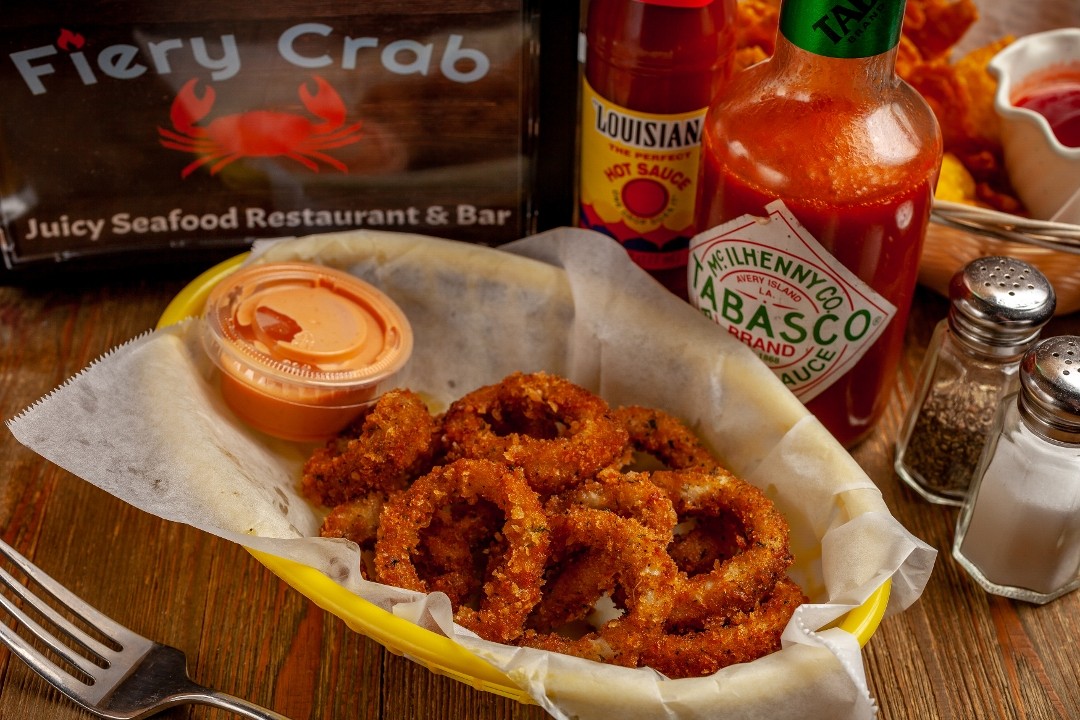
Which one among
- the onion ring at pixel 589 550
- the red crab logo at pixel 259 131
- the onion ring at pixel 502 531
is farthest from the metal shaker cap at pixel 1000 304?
the red crab logo at pixel 259 131

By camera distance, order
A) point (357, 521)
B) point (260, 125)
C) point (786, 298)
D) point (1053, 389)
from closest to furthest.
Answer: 1. point (1053, 389)
2. point (357, 521)
3. point (786, 298)
4. point (260, 125)

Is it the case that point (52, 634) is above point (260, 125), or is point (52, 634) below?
below

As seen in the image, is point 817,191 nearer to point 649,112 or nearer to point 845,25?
point 845,25

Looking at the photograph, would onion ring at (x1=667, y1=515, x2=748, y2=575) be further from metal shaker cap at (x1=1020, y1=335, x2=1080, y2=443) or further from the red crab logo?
the red crab logo

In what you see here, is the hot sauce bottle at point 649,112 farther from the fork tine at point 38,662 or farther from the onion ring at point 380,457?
the fork tine at point 38,662

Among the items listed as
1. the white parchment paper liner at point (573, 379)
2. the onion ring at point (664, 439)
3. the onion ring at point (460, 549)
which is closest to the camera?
the white parchment paper liner at point (573, 379)

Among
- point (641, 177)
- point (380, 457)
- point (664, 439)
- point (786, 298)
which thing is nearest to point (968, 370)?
point (786, 298)
